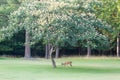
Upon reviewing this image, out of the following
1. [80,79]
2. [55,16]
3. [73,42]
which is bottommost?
[80,79]

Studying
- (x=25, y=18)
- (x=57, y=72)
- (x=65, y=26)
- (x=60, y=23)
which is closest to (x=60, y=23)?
(x=60, y=23)

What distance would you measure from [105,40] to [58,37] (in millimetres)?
4243

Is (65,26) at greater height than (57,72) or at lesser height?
greater

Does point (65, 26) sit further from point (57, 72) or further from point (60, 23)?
point (57, 72)

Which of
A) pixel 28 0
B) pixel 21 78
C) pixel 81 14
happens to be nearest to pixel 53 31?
pixel 81 14

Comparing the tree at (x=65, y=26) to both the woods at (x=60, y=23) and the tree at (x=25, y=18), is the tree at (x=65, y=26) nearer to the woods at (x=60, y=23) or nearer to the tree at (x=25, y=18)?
the woods at (x=60, y=23)

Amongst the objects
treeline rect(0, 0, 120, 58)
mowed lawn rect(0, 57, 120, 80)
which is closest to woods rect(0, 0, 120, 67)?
treeline rect(0, 0, 120, 58)

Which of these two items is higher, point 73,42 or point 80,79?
point 73,42

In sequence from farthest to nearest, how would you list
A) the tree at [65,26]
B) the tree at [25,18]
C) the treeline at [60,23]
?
1. the tree at [25,18]
2. the treeline at [60,23]
3. the tree at [65,26]

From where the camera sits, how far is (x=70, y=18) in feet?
95.9

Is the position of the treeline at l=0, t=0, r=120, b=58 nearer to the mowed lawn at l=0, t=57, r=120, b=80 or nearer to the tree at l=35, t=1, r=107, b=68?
the tree at l=35, t=1, r=107, b=68

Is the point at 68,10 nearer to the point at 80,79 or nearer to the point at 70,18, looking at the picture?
the point at 70,18

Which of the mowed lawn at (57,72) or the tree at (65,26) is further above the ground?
→ the tree at (65,26)

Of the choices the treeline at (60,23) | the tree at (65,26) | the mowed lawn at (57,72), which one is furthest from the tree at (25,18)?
the mowed lawn at (57,72)
